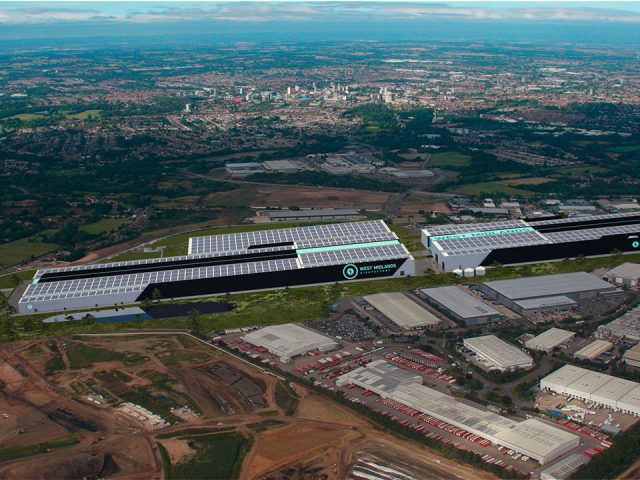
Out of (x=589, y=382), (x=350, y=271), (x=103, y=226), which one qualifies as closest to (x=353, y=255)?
(x=350, y=271)

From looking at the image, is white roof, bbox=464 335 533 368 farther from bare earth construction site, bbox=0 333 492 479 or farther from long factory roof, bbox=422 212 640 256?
long factory roof, bbox=422 212 640 256

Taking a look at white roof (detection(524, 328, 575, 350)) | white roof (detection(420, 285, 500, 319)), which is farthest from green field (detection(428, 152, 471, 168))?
white roof (detection(524, 328, 575, 350))

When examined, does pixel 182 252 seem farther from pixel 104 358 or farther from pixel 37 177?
pixel 37 177

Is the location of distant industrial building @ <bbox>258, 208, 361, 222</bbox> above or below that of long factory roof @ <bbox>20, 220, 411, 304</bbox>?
below

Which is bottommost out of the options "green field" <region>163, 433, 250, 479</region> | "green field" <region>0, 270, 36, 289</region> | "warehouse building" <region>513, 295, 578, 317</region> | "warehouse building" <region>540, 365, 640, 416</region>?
"green field" <region>0, 270, 36, 289</region>

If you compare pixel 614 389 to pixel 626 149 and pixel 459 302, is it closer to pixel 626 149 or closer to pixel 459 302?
pixel 459 302

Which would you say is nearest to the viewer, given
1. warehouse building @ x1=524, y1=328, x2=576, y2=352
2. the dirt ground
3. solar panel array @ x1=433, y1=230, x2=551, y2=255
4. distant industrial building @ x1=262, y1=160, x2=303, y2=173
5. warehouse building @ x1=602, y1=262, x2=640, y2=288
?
warehouse building @ x1=524, y1=328, x2=576, y2=352

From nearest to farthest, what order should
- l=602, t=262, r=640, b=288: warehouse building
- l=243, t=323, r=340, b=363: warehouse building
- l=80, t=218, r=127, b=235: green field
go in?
l=243, t=323, r=340, b=363: warehouse building < l=602, t=262, r=640, b=288: warehouse building < l=80, t=218, r=127, b=235: green field
